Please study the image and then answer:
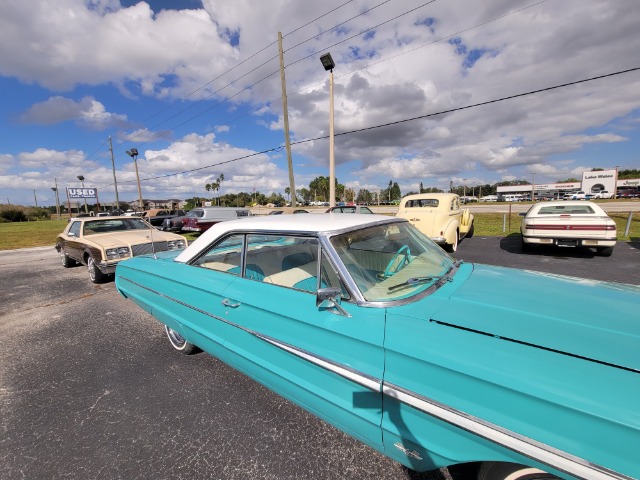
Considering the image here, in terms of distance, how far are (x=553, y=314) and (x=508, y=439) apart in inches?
28.9

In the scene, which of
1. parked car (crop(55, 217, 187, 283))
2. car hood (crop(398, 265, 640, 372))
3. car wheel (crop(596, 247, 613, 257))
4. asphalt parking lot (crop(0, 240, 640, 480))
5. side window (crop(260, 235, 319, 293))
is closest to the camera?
car hood (crop(398, 265, 640, 372))

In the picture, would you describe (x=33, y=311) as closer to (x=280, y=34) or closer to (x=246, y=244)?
(x=246, y=244)

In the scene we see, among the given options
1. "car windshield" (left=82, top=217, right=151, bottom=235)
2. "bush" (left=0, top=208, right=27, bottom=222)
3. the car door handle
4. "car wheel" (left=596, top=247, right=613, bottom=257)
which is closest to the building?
"car wheel" (left=596, top=247, right=613, bottom=257)

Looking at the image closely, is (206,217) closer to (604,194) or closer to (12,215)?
(12,215)

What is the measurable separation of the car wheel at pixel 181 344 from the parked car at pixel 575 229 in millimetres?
7840

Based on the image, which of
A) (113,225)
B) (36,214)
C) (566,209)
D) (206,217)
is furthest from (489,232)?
(36,214)

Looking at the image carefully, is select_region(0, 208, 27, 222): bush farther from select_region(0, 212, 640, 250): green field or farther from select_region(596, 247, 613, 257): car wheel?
select_region(596, 247, 613, 257): car wheel

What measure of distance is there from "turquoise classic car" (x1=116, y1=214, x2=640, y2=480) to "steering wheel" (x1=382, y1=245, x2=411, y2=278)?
2cm

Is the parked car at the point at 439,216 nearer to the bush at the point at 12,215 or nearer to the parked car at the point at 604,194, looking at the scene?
the bush at the point at 12,215

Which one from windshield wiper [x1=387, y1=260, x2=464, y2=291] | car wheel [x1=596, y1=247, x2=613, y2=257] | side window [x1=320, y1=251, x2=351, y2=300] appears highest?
side window [x1=320, y1=251, x2=351, y2=300]

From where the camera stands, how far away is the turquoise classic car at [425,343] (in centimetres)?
108

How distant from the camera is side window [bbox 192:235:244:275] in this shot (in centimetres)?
249

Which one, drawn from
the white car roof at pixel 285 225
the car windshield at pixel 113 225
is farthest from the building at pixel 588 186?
the white car roof at pixel 285 225

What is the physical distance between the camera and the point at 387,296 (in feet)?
5.90
